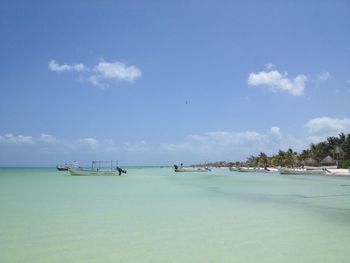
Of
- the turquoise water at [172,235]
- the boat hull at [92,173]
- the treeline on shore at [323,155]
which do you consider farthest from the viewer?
the treeline on shore at [323,155]

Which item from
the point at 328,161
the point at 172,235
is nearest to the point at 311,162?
the point at 328,161

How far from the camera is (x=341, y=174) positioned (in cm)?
5503

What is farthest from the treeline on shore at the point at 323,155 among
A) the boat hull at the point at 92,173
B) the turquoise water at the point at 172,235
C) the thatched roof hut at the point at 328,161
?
the turquoise water at the point at 172,235

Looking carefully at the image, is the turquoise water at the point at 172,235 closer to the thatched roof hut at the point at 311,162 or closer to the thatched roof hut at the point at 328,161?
the thatched roof hut at the point at 328,161

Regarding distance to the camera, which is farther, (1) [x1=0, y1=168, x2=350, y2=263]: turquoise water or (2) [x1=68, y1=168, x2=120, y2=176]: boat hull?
(2) [x1=68, y1=168, x2=120, y2=176]: boat hull

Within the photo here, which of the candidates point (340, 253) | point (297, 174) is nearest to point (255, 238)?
point (340, 253)

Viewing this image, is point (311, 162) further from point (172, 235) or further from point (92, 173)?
point (172, 235)

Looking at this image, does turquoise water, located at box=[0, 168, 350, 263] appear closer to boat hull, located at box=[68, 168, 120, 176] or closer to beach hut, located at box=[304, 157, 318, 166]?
boat hull, located at box=[68, 168, 120, 176]

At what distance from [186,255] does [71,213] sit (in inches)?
266

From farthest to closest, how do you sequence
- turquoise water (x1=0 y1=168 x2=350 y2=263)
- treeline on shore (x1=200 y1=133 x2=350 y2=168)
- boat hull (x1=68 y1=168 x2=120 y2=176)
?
treeline on shore (x1=200 y1=133 x2=350 y2=168) → boat hull (x1=68 y1=168 x2=120 y2=176) → turquoise water (x1=0 y1=168 x2=350 y2=263)

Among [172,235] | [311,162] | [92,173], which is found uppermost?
[311,162]

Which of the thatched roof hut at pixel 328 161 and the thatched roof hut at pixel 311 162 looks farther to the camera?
the thatched roof hut at pixel 311 162

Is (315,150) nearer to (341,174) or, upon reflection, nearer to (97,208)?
(341,174)

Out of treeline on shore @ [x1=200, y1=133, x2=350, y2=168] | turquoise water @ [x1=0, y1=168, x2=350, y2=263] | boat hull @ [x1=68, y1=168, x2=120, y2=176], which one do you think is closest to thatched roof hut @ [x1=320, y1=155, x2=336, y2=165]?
treeline on shore @ [x1=200, y1=133, x2=350, y2=168]
